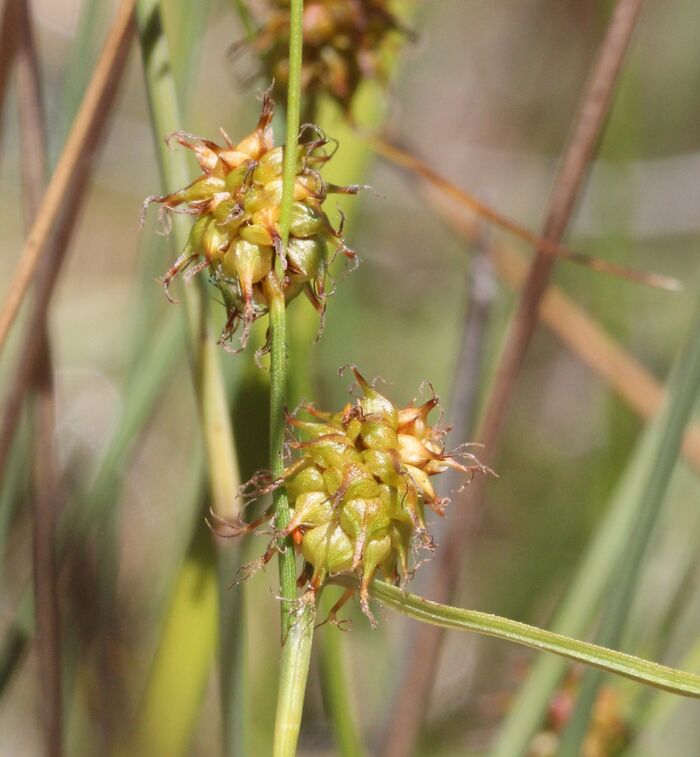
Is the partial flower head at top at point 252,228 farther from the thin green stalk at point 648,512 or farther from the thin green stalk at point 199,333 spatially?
the thin green stalk at point 648,512

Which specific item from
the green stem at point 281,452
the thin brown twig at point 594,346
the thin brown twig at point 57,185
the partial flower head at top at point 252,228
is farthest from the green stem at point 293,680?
the thin brown twig at point 594,346

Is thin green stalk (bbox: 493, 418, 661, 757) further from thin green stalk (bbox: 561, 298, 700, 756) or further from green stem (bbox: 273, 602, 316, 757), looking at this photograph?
green stem (bbox: 273, 602, 316, 757)

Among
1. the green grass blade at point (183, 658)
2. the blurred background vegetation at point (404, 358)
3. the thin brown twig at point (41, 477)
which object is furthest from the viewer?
the blurred background vegetation at point (404, 358)

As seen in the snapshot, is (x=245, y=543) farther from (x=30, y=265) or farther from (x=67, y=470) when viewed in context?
(x=67, y=470)

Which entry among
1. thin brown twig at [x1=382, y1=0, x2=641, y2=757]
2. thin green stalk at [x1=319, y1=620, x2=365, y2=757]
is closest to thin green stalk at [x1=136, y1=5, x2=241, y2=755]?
thin green stalk at [x1=319, y1=620, x2=365, y2=757]

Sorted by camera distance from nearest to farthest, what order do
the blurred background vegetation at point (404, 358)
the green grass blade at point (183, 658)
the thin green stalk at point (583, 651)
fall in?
the thin green stalk at point (583, 651) → the green grass blade at point (183, 658) → the blurred background vegetation at point (404, 358)

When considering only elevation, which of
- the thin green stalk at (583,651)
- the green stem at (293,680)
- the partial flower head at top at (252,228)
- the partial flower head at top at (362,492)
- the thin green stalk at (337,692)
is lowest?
the thin green stalk at (337,692)
